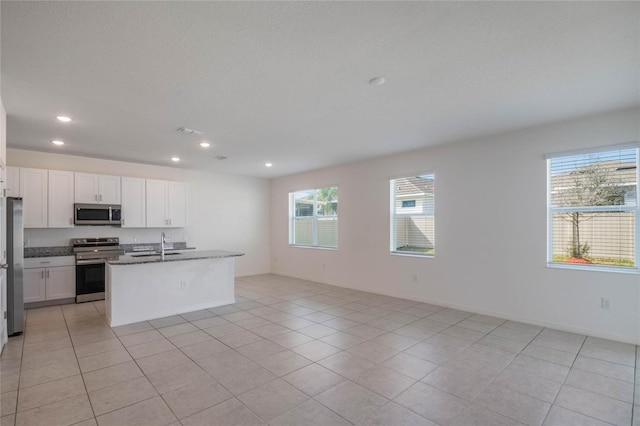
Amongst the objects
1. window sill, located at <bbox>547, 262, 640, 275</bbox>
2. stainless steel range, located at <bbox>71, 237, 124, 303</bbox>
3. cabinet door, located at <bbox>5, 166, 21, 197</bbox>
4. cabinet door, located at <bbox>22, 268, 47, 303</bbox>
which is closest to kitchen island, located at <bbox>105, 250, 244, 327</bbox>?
stainless steel range, located at <bbox>71, 237, 124, 303</bbox>

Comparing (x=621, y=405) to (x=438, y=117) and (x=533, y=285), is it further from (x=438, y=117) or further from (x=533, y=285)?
(x=438, y=117)

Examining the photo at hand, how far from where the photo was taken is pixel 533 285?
423cm

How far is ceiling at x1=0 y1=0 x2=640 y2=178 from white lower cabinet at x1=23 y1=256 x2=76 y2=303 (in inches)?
80.3

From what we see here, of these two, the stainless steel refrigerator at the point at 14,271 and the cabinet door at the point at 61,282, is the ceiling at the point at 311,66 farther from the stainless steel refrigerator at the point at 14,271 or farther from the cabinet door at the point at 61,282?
the cabinet door at the point at 61,282

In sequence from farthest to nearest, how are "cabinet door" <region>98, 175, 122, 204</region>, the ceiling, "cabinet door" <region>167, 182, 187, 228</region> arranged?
"cabinet door" <region>167, 182, 187, 228</region> → "cabinet door" <region>98, 175, 122, 204</region> → the ceiling

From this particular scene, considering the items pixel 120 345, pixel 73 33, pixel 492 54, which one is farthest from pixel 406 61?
pixel 120 345

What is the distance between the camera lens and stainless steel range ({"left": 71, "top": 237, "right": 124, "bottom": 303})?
17.9 ft

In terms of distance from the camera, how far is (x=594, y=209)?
12.6 feet

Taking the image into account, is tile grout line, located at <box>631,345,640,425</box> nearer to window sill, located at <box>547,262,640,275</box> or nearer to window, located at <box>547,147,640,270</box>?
window sill, located at <box>547,262,640,275</box>

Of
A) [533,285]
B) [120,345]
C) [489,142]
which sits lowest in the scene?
[120,345]

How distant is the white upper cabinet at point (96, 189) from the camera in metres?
5.61

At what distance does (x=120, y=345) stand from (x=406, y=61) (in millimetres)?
4084

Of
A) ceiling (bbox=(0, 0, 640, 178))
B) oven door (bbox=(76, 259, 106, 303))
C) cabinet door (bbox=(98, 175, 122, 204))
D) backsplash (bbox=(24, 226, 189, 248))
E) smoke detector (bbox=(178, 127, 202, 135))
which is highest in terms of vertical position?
ceiling (bbox=(0, 0, 640, 178))

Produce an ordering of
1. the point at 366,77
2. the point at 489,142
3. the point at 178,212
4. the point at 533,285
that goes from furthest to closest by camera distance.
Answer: the point at 178,212
the point at 489,142
the point at 533,285
the point at 366,77
